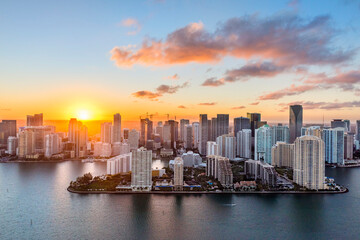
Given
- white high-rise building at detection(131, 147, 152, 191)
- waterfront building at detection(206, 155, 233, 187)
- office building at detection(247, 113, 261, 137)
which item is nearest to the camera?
white high-rise building at detection(131, 147, 152, 191)

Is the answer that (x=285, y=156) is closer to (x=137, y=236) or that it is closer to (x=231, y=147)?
(x=231, y=147)

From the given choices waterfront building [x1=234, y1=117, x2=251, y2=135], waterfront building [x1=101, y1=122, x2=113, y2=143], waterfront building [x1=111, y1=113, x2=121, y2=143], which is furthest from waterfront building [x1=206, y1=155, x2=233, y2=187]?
waterfront building [x1=101, y1=122, x2=113, y2=143]

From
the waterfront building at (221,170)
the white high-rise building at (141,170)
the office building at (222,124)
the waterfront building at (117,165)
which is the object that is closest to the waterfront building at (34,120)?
the waterfront building at (117,165)

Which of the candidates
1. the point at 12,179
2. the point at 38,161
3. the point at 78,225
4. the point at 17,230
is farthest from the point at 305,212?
the point at 38,161

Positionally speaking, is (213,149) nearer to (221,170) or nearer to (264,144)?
(264,144)

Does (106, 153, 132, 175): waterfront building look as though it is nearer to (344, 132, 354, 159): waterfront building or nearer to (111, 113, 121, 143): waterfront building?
(111, 113, 121, 143): waterfront building

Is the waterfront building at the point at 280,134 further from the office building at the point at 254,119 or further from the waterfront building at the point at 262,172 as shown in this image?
the waterfront building at the point at 262,172
